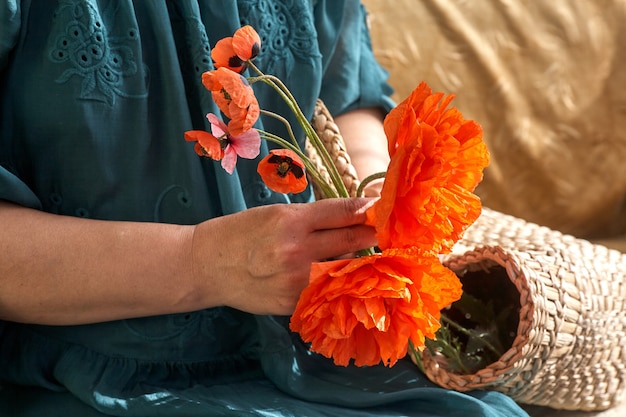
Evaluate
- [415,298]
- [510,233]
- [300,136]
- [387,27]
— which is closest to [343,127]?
[300,136]

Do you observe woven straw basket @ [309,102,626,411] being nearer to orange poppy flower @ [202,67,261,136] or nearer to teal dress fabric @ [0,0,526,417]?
teal dress fabric @ [0,0,526,417]

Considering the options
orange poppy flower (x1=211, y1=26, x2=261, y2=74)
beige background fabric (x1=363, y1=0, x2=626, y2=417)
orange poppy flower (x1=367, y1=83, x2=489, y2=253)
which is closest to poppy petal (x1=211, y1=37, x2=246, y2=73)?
orange poppy flower (x1=211, y1=26, x2=261, y2=74)

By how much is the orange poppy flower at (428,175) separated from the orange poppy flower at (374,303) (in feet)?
0.07

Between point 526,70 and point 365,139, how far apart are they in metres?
0.50

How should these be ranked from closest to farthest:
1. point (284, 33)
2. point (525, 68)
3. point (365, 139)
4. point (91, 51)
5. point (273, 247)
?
point (273, 247) < point (91, 51) < point (284, 33) < point (365, 139) < point (525, 68)

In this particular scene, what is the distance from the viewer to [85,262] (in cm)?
75

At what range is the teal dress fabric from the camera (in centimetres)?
78

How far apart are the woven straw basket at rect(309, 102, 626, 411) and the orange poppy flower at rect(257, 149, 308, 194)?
9.8 inches

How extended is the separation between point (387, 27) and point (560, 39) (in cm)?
31

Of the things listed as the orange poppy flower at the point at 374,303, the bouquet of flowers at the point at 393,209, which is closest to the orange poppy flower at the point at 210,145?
the bouquet of flowers at the point at 393,209

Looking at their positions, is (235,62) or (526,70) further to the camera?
(526,70)

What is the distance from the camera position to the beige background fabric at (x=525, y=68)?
1336 millimetres

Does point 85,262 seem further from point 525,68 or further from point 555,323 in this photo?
point 525,68

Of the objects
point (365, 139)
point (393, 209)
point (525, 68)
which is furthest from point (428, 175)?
point (525, 68)
